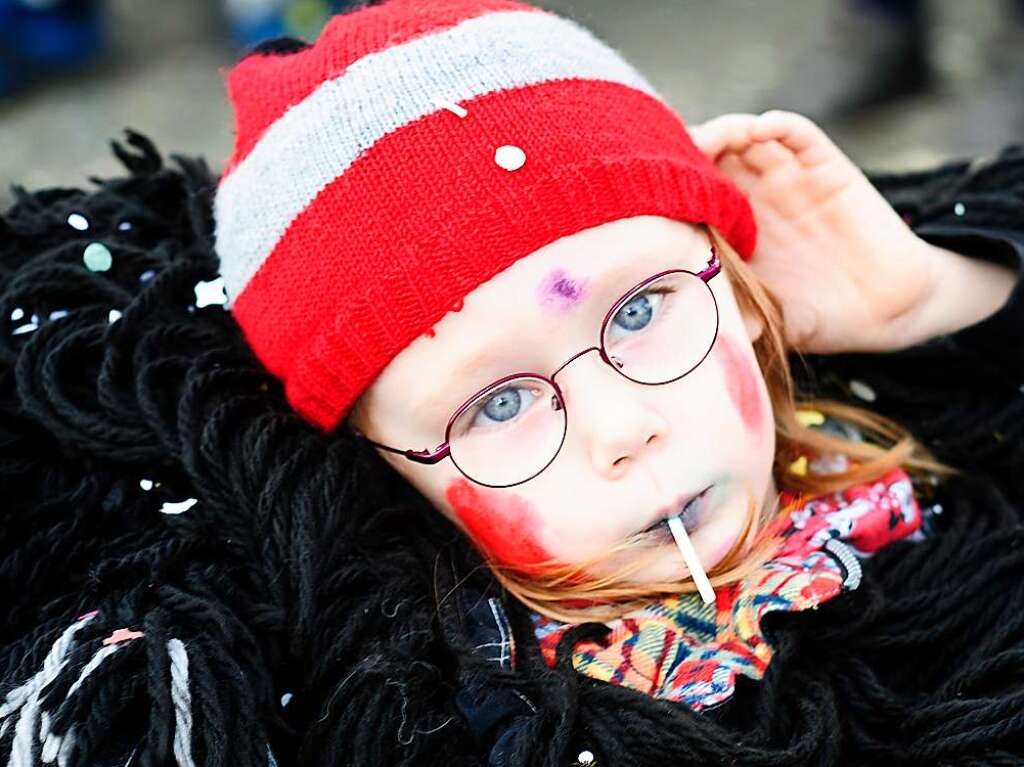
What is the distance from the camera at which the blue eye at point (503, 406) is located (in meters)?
1.10

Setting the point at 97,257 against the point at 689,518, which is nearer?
the point at 689,518

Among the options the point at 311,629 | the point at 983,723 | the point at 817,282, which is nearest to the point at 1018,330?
the point at 817,282

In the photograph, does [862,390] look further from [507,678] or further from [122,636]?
[122,636]

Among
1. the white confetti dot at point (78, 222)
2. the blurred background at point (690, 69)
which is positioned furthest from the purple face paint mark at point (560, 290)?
the blurred background at point (690, 69)

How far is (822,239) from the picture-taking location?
140 cm

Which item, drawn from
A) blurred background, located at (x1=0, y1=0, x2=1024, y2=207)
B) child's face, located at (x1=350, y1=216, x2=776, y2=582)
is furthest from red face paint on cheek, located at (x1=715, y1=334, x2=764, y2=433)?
blurred background, located at (x1=0, y1=0, x2=1024, y2=207)

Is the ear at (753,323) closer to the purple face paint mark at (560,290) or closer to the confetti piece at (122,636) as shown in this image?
the purple face paint mark at (560,290)

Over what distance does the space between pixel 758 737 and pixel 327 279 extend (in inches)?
21.6

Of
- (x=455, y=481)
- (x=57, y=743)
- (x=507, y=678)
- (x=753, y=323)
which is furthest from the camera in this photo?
(x=753, y=323)

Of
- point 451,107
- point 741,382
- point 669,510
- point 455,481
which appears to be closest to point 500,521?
point 455,481

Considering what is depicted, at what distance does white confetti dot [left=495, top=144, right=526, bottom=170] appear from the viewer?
3.50 ft

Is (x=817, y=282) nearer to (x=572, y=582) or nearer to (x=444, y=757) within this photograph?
(x=572, y=582)

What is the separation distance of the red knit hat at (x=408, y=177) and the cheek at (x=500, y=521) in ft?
0.47

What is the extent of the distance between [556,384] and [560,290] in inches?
3.4
